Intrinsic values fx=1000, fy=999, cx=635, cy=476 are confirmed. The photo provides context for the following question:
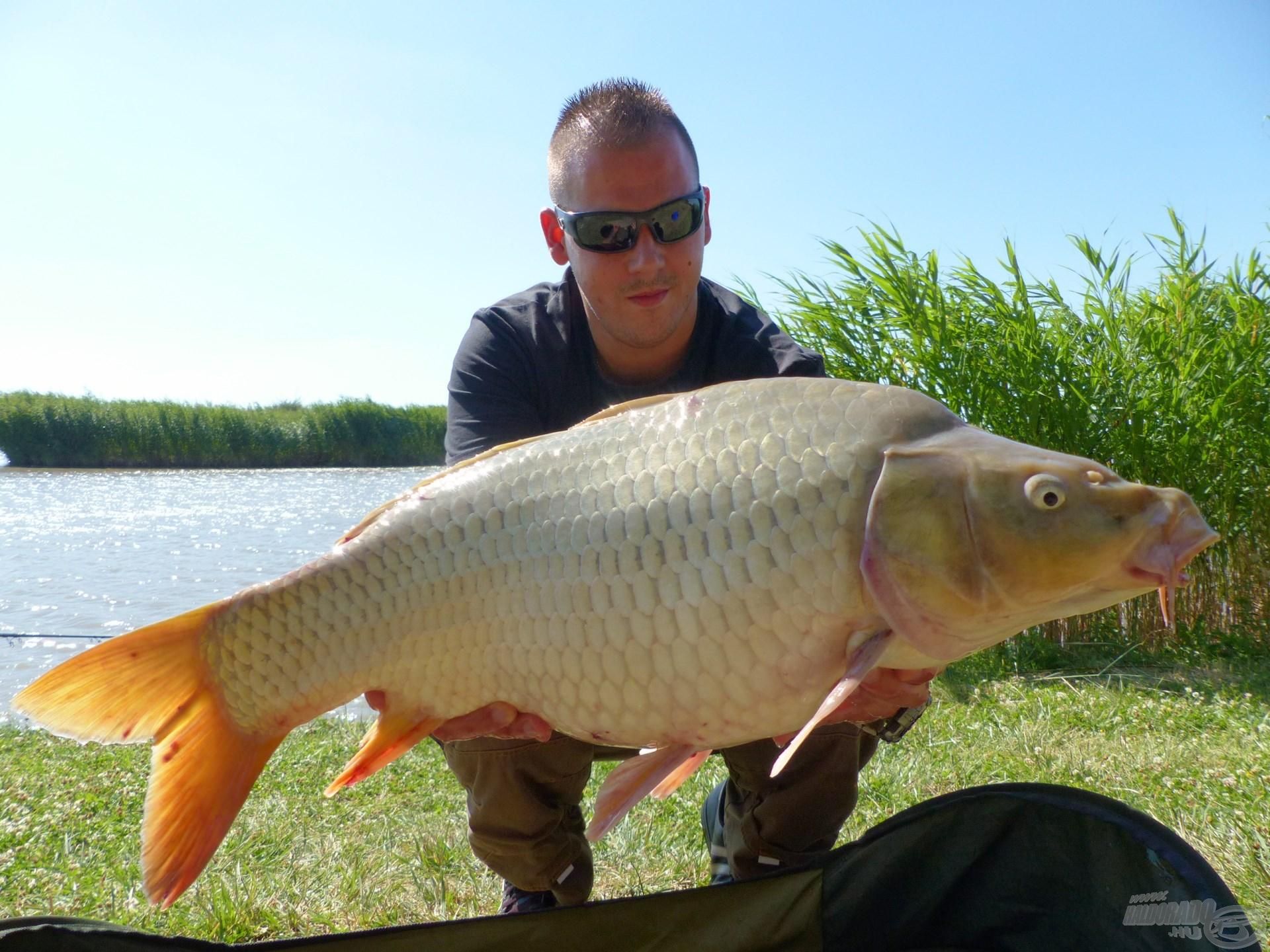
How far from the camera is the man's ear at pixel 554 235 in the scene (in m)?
2.10

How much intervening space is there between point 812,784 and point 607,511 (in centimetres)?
78

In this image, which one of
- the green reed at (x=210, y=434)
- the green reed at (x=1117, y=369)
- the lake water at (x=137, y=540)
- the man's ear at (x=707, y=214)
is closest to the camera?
the man's ear at (x=707, y=214)

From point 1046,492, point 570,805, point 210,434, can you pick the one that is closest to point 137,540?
point 210,434

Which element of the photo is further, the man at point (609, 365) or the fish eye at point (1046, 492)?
the man at point (609, 365)

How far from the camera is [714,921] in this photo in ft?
4.63

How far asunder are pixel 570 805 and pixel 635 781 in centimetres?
57

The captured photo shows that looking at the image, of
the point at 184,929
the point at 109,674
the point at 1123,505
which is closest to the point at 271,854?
the point at 184,929

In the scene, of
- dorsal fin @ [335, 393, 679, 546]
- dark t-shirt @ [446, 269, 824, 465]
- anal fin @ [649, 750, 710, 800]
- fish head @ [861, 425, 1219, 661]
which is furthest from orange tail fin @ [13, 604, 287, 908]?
fish head @ [861, 425, 1219, 661]

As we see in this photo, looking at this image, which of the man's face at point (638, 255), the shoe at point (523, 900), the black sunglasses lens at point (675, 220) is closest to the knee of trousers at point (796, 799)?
the shoe at point (523, 900)

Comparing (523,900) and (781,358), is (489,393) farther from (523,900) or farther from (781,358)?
(523,900)

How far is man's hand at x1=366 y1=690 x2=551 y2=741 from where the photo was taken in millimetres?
1372

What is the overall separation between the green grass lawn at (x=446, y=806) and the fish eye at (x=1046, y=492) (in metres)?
0.89

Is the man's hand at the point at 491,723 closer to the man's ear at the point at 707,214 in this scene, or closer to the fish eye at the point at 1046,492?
the fish eye at the point at 1046,492

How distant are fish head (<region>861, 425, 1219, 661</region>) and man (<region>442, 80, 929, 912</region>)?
2.12 ft
